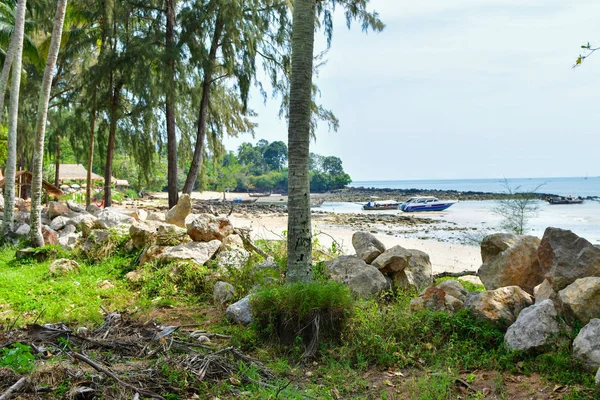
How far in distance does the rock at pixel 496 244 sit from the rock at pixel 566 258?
93 cm

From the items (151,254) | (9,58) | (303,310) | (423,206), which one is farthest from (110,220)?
(423,206)

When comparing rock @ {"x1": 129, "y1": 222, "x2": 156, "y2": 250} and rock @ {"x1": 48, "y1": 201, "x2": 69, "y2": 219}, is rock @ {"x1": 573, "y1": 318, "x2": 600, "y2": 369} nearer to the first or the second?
rock @ {"x1": 129, "y1": 222, "x2": 156, "y2": 250}

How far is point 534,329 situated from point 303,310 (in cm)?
211

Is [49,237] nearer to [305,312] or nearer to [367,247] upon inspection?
[367,247]

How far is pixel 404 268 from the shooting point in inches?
266

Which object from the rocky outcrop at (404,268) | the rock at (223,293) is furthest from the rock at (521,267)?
the rock at (223,293)

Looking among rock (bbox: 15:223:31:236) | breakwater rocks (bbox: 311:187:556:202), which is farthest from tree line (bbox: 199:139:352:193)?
rock (bbox: 15:223:31:236)

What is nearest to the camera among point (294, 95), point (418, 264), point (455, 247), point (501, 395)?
point (501, 395)

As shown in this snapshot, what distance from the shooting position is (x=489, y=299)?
16.0 ft

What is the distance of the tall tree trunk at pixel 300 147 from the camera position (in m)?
5.65

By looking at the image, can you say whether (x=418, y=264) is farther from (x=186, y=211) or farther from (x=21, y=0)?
(x=21, y=0)

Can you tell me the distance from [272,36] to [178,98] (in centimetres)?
360

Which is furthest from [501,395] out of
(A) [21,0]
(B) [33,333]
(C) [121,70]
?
(C) [121,70]

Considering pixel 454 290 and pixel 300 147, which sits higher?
pixel 300 147
